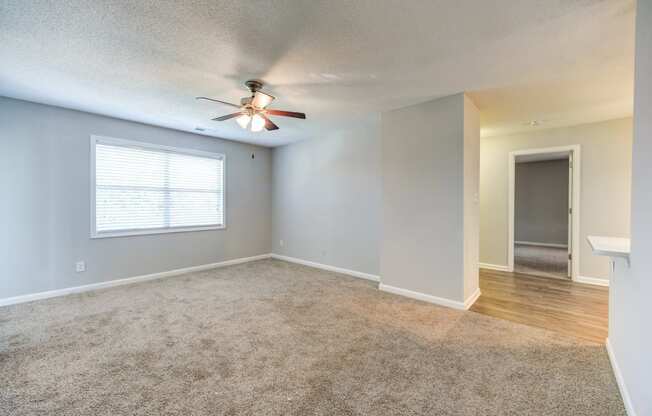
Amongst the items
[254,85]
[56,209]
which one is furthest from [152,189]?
[254,85]

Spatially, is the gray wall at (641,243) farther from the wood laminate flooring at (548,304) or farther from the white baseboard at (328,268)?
the white baseboard at (328,268)

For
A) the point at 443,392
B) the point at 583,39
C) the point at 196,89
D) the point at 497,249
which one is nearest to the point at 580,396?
the point at 443,392

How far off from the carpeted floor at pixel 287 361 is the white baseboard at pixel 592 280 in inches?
98.4

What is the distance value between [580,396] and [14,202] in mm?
5916

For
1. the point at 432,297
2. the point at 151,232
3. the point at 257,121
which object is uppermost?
the point at 257,121

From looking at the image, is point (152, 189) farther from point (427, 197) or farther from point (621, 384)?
point (621, 384)

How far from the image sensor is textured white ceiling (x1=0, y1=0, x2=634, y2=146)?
72.5 inches

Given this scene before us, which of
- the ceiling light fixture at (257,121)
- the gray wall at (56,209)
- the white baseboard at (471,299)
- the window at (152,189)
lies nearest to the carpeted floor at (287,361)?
the white baseboard at (471,299)

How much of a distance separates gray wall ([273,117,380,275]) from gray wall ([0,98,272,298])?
208 cm

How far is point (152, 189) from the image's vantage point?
4648mm

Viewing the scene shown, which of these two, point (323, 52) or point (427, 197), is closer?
point (323, 52)

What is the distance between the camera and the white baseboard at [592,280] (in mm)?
4199

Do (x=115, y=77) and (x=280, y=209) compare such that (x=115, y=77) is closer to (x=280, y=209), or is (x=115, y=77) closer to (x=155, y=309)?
(x=155, y=309)

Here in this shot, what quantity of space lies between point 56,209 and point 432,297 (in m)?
5.06
